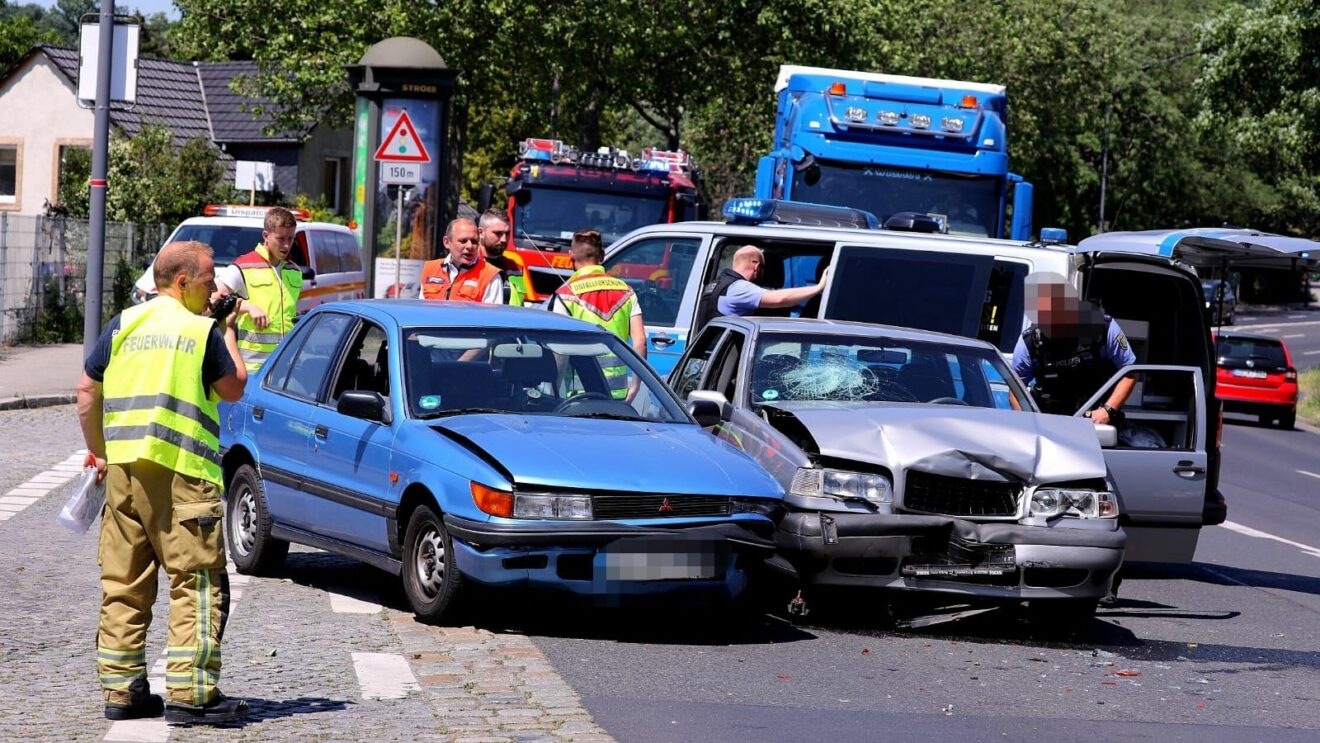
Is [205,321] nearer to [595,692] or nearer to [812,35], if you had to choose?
[595,692]

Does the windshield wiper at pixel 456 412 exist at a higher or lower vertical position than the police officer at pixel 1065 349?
lower

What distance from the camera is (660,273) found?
43.9ft

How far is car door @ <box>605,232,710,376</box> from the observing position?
12938 millimetres

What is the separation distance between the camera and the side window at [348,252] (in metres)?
26.6

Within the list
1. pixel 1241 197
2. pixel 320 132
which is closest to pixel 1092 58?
pixel 1241 197

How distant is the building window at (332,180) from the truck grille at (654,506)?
4667cm

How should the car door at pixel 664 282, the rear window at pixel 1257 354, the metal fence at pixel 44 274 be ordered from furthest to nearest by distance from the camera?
1. the rear window at pixel 1257 354
2. the metal fence at pixel 44 274
3. the car door at pixel 664 282

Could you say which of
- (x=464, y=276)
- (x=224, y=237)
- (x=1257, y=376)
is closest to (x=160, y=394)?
(x=464, y=276)

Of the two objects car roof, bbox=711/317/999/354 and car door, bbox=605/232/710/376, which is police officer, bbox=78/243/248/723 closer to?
car roof, bbox=711/317/999/354

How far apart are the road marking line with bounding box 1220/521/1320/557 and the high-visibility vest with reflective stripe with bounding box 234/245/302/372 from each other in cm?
803

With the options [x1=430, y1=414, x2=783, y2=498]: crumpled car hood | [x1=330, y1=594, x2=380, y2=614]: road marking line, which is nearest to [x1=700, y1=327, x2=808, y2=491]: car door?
[x1=430, y1=414, x2=783, y2=498]: crumpled car hood

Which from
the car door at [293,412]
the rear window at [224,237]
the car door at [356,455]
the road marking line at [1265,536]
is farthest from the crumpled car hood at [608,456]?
the rear window at [224,237]

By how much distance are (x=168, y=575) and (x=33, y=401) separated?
45.6 ft

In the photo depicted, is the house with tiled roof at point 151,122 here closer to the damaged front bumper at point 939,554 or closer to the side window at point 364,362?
the side window at point 364,362
